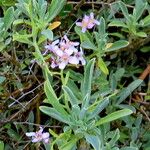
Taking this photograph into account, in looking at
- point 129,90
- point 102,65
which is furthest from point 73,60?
point 129,90

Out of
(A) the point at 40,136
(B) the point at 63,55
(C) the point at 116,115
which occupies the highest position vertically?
(B) the point at 63,55

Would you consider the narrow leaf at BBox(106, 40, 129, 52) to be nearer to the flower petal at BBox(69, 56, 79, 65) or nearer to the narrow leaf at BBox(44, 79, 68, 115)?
the flower petal at BBox(69, 56, 79, 65)

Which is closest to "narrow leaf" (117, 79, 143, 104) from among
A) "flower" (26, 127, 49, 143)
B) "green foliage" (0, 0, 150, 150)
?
"green foliage" (0, 0, 150, 150)

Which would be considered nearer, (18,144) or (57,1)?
(57,1)

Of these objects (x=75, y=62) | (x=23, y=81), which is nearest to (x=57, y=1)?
(x=75, y=62)

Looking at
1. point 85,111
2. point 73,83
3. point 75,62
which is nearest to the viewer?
point 85,111

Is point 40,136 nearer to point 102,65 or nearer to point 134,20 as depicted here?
point 102,65

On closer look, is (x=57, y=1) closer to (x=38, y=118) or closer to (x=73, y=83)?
(x=73, y=83)
